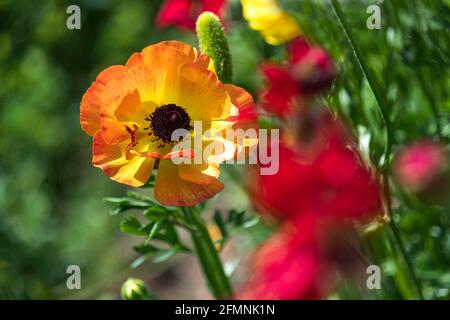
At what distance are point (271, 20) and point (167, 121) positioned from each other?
1.07ft

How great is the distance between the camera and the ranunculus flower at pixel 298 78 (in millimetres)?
827

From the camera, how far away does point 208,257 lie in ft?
3.47

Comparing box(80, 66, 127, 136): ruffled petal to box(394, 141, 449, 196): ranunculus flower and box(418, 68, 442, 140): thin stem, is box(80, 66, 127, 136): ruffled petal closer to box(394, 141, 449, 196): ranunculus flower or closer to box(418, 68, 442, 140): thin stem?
box(394, 141, 449, 196): ranunculus flower

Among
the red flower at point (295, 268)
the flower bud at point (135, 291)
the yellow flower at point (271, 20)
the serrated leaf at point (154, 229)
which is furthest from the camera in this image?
the yellow flower at point (271, 20)

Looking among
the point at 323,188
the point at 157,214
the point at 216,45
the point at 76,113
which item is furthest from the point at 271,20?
the point at 76,113

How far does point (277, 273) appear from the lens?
0.59 meters

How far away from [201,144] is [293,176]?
0.30 meters

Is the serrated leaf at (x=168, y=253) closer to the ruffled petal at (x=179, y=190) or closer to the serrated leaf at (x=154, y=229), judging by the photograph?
the serrated leaf at (x=154, y=229)

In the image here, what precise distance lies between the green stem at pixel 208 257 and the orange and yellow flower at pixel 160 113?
117 mm

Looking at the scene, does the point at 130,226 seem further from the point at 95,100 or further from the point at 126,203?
the point at 95,100

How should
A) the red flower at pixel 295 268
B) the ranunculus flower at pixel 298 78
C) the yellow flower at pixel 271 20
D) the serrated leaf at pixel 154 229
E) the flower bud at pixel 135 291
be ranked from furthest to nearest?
the yellow flower at pixel 271 20
the flower bud at pixel 135 291
the serrated leaf at pixel 154 229
the ranunculus flower at pixel 298 78
the red flower at pixel 295 268

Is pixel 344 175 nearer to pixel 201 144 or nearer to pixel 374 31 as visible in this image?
pixel 201 144

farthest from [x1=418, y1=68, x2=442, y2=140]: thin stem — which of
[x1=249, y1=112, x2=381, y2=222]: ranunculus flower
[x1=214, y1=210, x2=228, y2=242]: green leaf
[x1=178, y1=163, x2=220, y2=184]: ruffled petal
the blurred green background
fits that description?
[x1=249, y1=112, x2=381, y2=222]: ranunculus flower

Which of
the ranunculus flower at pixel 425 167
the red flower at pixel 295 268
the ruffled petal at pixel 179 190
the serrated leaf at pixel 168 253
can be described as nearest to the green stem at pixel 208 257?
the serrated leaf at pixel 168 253
